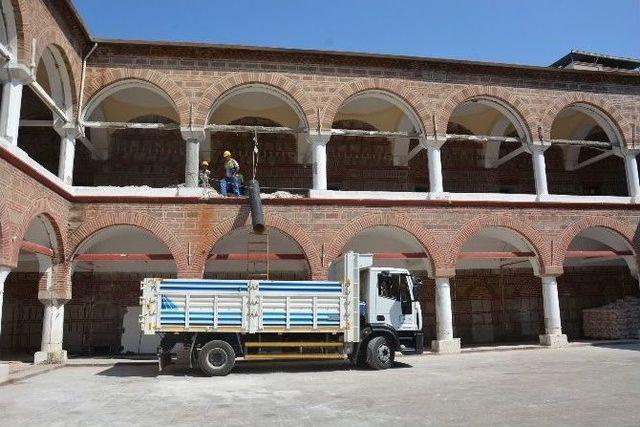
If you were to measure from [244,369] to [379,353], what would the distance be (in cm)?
329

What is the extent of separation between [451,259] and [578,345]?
5.40 m

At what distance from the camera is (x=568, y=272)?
2123 centimetres

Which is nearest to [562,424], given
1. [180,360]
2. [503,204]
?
[180,360]

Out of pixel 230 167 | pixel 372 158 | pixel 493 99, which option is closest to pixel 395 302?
pixel 230 167

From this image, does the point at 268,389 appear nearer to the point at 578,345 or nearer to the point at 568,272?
the point at 578,345

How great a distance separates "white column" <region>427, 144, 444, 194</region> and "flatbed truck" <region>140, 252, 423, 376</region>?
478cm

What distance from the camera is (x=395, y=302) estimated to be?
1292cm

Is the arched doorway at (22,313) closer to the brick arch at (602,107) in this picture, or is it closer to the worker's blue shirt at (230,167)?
the worker's blue shirt at (230,167)

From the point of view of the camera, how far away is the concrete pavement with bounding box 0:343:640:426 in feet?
23.4

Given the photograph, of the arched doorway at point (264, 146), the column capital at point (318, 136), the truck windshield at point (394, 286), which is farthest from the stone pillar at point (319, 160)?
the truck windshield at point (394, 286)

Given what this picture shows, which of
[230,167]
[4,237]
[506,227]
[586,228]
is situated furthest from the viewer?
[586,228]

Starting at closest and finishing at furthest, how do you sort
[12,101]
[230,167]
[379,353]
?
[12,101], [379,353], [230,167]

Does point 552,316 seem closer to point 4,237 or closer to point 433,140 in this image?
point 433,140

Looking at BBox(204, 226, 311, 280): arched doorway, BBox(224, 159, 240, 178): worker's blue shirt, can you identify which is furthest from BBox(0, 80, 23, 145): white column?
BBox(204, 226, 311, 280): arched doorway
